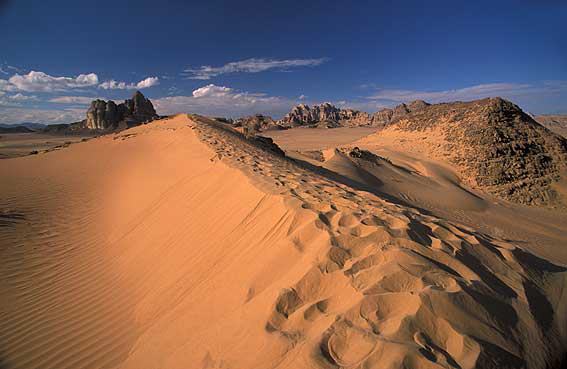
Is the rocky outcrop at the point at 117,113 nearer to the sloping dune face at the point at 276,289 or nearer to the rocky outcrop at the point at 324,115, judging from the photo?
the rocky outcrop at the point at 324,115

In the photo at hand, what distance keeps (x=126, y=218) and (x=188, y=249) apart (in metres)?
3.19

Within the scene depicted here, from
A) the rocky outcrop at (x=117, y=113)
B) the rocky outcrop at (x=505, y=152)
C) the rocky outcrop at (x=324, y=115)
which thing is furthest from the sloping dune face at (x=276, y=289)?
the rocky outcrop at (x=324, y=115)

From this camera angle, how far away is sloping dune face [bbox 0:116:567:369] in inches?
70.0

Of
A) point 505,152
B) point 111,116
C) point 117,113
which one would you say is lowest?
point 505,152

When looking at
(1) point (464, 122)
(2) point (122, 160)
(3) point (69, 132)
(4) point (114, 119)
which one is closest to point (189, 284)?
(2) point (122, 160)

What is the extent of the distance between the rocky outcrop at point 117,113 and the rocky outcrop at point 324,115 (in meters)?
39.1

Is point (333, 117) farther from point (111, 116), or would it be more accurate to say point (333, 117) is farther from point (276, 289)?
point (276, 289)

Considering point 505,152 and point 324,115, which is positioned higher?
point 324,115

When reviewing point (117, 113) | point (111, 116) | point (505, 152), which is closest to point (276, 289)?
point (505, 152)

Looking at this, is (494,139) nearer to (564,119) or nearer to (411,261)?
(411,261)

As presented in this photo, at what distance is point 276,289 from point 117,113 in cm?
6094

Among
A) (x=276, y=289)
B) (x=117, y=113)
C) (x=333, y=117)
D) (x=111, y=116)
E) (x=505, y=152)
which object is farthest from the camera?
(x=333, y=117)

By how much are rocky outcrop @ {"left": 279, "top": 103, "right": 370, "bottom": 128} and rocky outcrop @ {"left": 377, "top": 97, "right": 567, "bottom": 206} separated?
67915 millimetres

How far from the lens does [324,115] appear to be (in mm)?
98062
